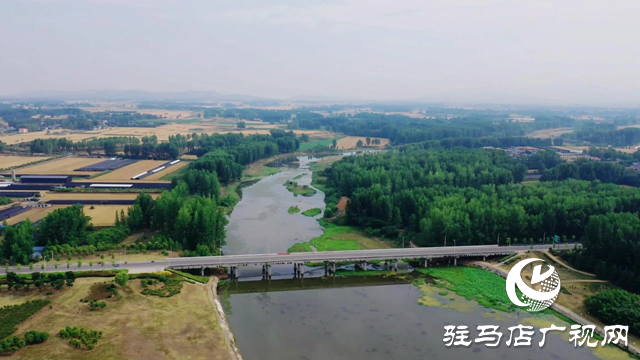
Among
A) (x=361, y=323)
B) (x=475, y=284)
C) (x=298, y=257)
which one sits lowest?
(x=361, y=323)

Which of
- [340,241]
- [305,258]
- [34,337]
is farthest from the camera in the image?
[340,241]

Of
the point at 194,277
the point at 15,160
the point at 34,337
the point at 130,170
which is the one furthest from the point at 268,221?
the point at 15,160

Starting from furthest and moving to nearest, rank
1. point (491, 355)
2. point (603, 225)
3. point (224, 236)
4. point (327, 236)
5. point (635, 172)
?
1. point (635, 172)
2. point (327, 236)
3. point (224, 236)
4. point (603, 225)
5. point (491, 355)

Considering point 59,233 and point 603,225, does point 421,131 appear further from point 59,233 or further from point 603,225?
point 59,233

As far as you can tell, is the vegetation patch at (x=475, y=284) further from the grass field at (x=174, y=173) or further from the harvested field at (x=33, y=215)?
the grass field at (x=174, y=173)

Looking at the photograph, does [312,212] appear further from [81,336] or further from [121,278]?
[81,336]

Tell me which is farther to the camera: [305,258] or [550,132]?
[550,132]

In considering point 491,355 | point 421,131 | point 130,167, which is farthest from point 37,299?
point 421,131

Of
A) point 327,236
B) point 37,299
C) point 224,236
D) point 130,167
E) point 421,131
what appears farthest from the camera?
point 421,131
